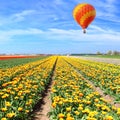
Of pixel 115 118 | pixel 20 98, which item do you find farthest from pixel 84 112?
pixel 20 98

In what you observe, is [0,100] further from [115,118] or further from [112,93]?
[112,93]

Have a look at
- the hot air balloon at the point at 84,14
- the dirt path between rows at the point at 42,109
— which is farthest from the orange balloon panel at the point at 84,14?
the dirt path between rows at the point at 42,109

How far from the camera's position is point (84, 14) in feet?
108

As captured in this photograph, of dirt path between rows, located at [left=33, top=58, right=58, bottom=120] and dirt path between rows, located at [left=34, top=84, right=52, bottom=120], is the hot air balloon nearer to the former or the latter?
dirt path between rows, located at [left=33, top=58, right=58, bottom=120]

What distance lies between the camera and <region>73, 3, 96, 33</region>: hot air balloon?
1294 inches

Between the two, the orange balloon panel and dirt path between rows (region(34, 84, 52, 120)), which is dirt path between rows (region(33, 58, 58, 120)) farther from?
the orange balloon panel

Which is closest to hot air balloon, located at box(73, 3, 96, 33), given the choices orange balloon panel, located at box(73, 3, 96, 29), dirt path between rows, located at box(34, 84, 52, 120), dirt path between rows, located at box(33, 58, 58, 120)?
orange balloon panel, located at box(73, 3, 96, 29)

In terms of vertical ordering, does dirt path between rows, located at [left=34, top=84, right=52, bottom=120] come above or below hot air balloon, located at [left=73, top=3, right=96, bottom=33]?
below

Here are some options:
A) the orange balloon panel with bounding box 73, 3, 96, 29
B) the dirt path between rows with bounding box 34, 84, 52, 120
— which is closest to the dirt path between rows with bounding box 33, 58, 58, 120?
the dirt path between rows with bounding box 34, 84, 52, 120

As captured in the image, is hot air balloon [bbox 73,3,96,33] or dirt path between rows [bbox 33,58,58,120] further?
hot air balloon [bbox 73,3,96,33]

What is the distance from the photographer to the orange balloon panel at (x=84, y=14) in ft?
108

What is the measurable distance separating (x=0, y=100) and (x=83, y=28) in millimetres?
26608

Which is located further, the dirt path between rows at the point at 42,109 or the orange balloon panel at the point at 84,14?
the orange balloon panel at the point at 84,14

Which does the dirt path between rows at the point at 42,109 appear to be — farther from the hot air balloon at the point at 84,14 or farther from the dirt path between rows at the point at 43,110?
the hot air balloon at the point at 84,14
